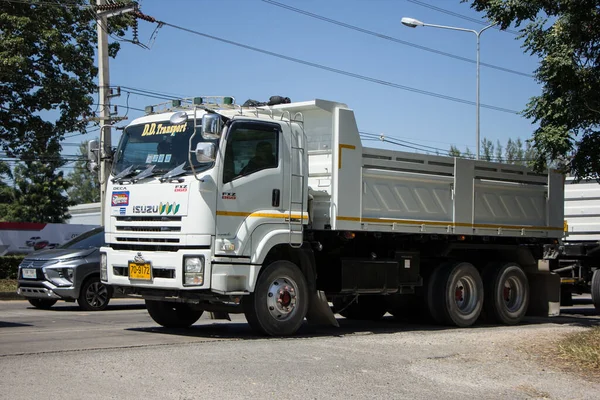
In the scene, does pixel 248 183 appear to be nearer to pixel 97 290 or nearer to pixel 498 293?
pixel 498 293

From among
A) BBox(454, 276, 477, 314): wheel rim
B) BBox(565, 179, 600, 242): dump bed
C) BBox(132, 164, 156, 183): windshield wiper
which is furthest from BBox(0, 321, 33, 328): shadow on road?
BBox(565, 179, 600, 242): dump bed

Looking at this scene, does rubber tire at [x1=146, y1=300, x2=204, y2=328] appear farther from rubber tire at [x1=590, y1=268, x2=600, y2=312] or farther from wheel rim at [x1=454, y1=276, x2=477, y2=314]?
rubber tire at [x1=590, y1=268, x2=600, y2=312]

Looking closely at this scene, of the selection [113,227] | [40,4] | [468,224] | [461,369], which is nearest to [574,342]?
[461,369]

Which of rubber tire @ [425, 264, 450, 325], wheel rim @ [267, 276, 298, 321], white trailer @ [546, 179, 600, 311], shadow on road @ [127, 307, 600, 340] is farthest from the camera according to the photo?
white trailer @ [546, 179, 600, 311]

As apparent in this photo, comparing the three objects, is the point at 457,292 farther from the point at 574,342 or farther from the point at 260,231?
the point at 260,231

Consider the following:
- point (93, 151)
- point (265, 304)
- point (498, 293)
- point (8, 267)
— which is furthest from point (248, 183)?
point (8, 267)

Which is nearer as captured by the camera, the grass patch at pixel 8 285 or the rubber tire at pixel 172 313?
the rubber tire at pixel 172 313

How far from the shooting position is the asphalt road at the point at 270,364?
25.1 feet

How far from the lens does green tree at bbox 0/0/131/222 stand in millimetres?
23594

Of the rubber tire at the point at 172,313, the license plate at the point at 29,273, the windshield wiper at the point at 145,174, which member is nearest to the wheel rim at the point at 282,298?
the rubber tire at the point at 172,313

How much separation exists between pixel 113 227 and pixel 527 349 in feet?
19.4

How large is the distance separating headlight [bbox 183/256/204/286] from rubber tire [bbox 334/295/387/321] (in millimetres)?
4913

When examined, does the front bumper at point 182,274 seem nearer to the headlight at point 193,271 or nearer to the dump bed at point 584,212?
the headlight at point 193,271

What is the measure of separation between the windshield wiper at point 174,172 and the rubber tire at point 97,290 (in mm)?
5938
